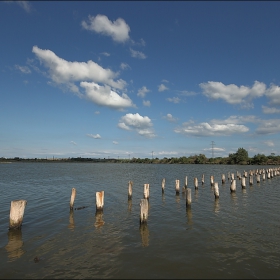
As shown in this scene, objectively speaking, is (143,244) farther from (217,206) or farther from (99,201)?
(217,206)

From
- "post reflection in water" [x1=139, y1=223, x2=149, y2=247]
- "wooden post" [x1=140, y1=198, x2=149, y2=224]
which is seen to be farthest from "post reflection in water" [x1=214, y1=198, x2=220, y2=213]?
"post reflection in water" [x1=139, y1=223, x2=149, y2=247]

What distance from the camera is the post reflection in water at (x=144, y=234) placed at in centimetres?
986

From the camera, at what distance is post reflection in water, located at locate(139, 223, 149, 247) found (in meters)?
9.86

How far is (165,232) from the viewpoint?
1135cm

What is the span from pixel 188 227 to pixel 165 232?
61.6 inches

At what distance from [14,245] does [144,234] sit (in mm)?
5714

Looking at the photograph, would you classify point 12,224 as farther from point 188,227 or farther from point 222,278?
point 222,278

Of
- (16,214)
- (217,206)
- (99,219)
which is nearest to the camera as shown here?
(16,214)

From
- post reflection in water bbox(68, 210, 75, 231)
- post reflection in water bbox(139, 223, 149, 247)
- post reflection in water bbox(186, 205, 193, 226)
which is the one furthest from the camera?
post reflection in water bbox(186, 205, 193, 226)

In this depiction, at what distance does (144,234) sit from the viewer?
1106cm

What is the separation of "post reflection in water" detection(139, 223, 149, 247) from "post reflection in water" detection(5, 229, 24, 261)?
491cm

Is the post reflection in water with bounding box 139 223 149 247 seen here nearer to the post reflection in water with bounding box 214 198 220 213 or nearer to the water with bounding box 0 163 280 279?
the water with bounding box 0 163 280 279

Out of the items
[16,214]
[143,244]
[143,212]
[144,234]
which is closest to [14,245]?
[16,214]

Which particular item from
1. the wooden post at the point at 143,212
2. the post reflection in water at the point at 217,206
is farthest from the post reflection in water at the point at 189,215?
the wooden post at the point at 143,212
